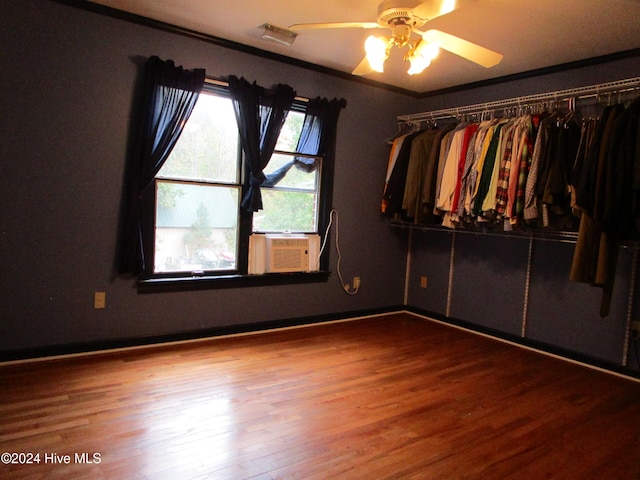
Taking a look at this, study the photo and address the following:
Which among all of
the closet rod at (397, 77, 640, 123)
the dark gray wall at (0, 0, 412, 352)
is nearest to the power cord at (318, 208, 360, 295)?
the dark gray wall at (0, 0, 412, 352)

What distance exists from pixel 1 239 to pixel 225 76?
1963mm

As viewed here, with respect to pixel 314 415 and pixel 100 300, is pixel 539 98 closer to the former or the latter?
pixel 314 415

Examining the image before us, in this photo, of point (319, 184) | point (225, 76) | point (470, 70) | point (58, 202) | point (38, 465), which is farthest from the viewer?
point (319, 184)

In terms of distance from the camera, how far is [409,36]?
238 centimetres

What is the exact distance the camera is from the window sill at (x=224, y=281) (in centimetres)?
341


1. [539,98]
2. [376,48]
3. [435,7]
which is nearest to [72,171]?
[376,48]

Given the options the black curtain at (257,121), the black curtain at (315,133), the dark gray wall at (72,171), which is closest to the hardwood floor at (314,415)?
the dark gray wall at (72,171)

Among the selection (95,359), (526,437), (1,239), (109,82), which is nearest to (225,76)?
(109,82)

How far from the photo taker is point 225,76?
3.58m

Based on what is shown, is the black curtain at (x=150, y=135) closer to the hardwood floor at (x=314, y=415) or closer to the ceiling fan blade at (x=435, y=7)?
the hardwood floor at (x=314, y=415)

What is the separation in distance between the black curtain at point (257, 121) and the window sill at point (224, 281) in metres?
0.62

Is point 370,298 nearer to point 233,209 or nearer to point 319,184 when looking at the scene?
point 319,184

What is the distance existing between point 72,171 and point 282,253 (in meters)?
1.75

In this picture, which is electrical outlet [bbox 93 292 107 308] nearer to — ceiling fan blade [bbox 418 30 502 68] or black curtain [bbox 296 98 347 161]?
black curtain [bbox 296 98 347 161]
